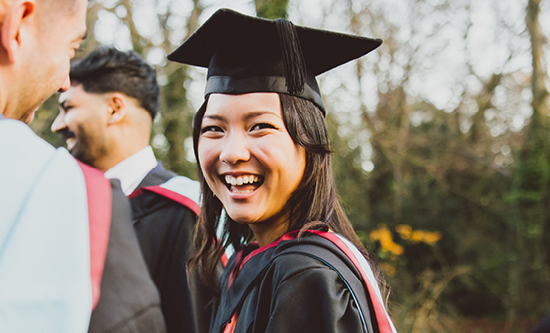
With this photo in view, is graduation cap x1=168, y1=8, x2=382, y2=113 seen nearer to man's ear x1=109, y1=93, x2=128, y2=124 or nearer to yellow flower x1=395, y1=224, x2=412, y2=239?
man's ear x1=109, y1=93, x2=128, y2=124

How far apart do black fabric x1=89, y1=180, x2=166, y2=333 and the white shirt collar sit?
1.75m

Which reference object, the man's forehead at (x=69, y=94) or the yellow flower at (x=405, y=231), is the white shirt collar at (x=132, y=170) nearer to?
the man's forehead at (x=69, y=94)

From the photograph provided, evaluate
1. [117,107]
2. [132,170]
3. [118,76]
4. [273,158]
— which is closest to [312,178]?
[273,158]

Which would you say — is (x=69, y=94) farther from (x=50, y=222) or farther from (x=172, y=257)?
(x=50, y=222)

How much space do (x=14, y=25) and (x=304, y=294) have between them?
92 cm

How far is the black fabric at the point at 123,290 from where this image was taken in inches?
27.9

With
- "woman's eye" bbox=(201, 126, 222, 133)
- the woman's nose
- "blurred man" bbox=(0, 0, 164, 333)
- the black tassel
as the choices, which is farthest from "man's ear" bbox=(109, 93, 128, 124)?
"blurred man" bbox=(0, 0, 164, 333)

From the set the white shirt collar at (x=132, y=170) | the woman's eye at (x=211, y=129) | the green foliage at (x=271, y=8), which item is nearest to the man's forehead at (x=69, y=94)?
the white shirt collar at (x=132, y=170)

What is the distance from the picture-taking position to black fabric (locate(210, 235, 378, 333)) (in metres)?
1.14

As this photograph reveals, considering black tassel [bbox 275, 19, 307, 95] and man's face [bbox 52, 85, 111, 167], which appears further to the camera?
man's face [bbox 52, 85, 111, 167]

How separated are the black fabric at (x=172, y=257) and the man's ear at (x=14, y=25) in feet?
4.49

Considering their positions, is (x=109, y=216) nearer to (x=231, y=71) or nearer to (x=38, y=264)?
(x=38, y=264)

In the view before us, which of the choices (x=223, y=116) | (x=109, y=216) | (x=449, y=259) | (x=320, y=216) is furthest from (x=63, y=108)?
(x=449, y=259)

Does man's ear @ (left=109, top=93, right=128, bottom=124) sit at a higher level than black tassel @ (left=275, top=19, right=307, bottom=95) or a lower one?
lower
